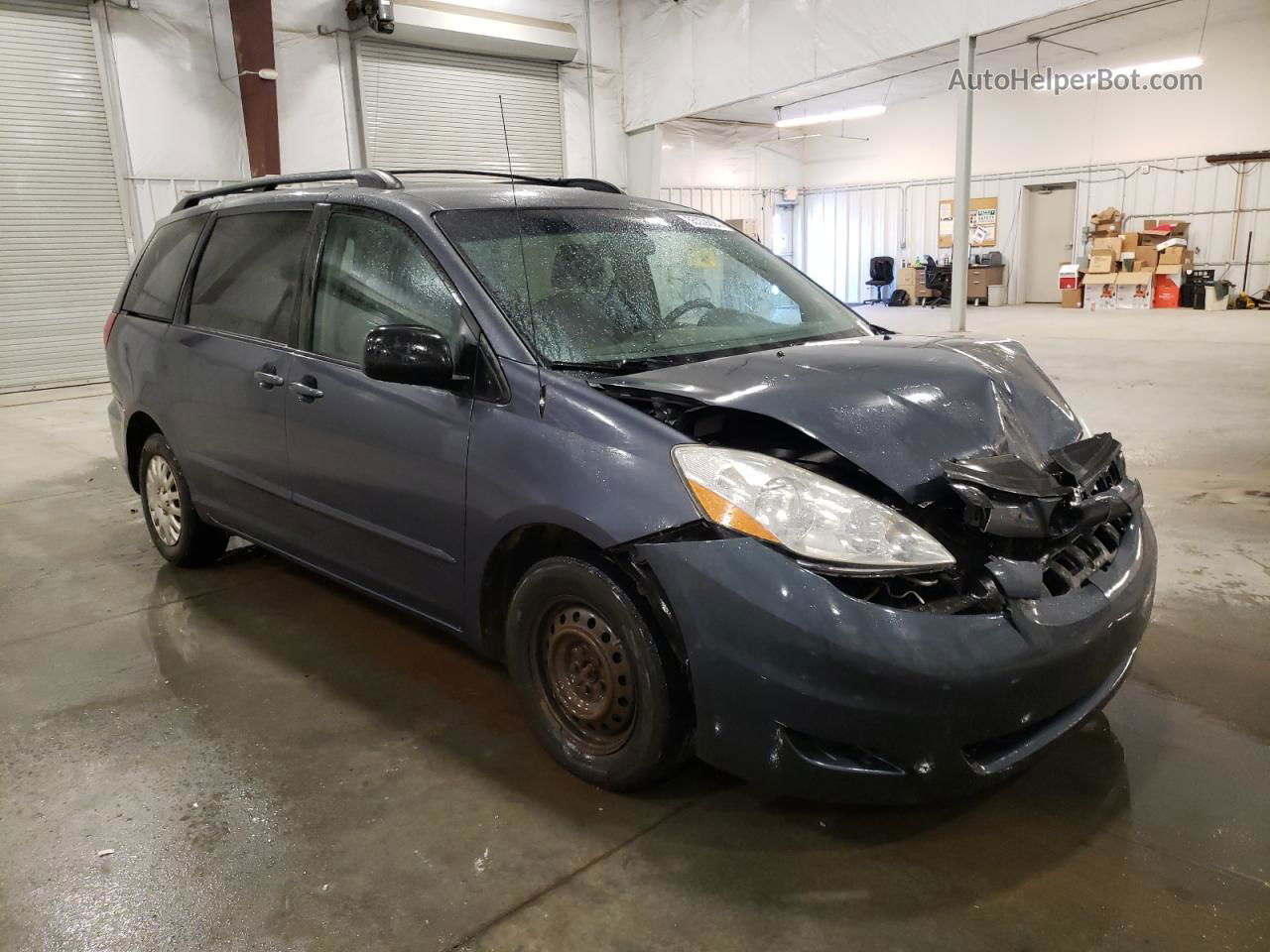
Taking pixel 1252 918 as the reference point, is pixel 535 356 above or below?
above

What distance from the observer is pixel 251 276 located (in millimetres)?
3115

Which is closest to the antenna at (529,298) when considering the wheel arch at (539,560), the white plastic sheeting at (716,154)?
the wheel arch at (539,560)

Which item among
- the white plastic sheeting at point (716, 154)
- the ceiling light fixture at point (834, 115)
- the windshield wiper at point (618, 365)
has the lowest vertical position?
the windshield wiper at point (618, 365)

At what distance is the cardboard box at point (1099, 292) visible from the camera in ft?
54.9

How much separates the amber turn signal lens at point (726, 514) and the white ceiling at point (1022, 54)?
11.7 metres

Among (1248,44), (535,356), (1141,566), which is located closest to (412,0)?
(535,356)

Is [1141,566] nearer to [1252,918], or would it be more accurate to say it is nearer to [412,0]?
[1252,918]

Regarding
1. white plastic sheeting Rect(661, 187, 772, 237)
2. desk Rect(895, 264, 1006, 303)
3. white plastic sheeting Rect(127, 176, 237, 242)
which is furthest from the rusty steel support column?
desk Rect(895, 264, 1006, 303)

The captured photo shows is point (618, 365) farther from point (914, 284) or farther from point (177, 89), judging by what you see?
point (914, 284)

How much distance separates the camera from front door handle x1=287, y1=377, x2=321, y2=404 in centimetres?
270

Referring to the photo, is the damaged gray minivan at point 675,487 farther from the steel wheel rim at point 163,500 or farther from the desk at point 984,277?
the desk at point 984,277

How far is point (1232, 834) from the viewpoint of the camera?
192 centimetres

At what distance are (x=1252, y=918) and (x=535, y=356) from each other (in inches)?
72.8

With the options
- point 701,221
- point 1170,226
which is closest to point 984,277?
point 1170,226
